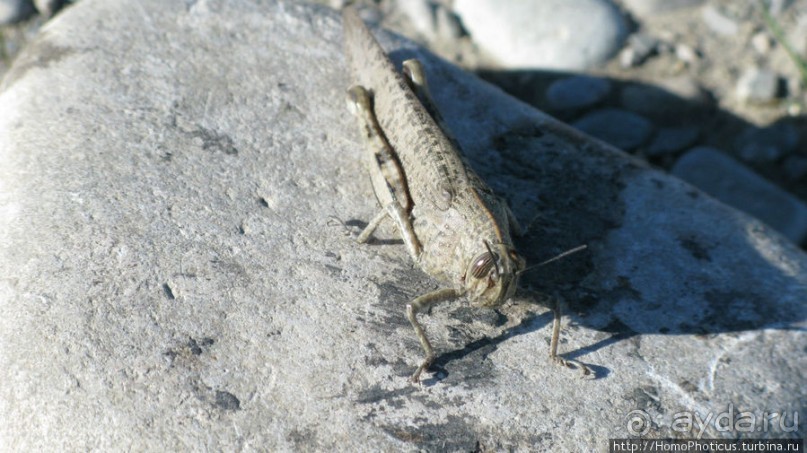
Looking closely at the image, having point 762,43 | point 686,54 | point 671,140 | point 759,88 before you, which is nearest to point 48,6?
point 671,140

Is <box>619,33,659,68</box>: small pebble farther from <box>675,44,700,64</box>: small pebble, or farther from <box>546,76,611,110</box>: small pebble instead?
<box>546,76,611,110</box>: small pebble

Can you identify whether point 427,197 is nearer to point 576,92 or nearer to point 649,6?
point 576,92

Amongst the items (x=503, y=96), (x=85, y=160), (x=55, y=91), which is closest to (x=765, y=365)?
(x=503, y=96)

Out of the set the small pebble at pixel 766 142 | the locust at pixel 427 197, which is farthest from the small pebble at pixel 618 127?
the locust at pixel 427 197

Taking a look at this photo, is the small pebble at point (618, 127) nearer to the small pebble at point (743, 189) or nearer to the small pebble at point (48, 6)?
the small pebble at point (743, 189)

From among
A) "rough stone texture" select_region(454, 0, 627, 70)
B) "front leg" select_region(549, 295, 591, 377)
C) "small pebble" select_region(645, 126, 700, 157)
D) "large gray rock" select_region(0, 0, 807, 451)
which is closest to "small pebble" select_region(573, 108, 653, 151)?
"small pebble" select_region(645, 126, 700, 157)
